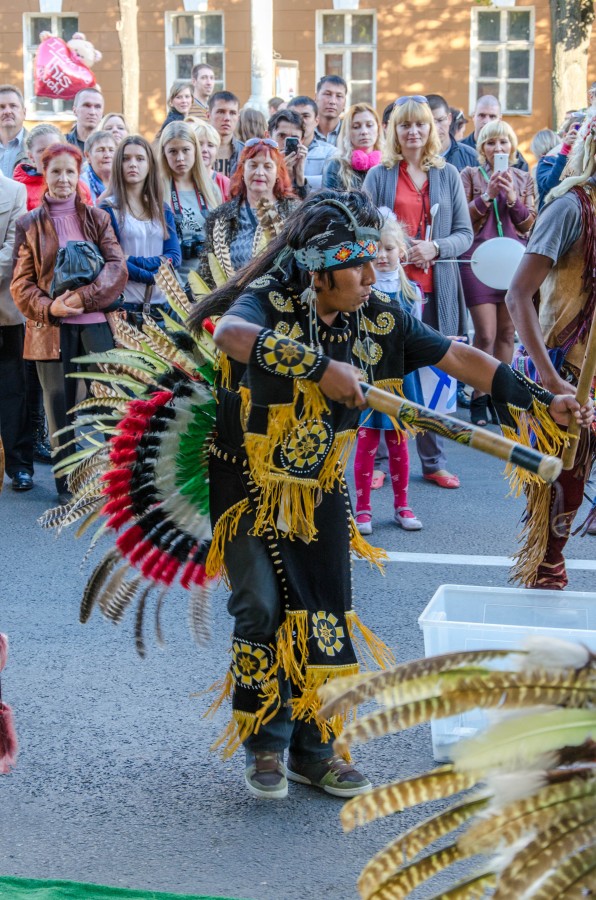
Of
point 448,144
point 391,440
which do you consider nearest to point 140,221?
point 391,440

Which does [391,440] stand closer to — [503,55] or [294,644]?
[294,644]

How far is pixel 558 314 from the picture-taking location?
438 cm

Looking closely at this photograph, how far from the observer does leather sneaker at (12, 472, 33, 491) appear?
726 centimetres

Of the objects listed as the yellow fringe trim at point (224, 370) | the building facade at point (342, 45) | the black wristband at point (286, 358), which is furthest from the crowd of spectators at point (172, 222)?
the building facade at point (342, 45)

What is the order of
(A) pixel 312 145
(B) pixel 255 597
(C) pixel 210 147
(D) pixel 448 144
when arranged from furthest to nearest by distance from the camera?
(D) pixel 448 144, (A) pixel 312 145, (C) pixel 210 147, (B) pixel 255 597

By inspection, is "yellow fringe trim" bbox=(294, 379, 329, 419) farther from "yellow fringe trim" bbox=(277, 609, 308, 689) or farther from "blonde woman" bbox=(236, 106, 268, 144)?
"blonde woman" bbox=(236, 106, 268, 144)

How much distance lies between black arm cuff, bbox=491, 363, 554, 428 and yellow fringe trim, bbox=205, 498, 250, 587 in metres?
0.78

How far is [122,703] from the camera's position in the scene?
164 inches

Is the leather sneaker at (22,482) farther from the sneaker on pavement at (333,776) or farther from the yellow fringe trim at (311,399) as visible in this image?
the yellow fringe trim at (311,399)

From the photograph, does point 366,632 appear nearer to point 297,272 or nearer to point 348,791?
point 348,791

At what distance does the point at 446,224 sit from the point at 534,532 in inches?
132

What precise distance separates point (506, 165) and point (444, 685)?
24.7 feet

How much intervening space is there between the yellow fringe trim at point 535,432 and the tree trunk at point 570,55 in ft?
45.2

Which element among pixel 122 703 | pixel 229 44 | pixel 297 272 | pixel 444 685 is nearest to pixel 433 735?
pixel 122 703
